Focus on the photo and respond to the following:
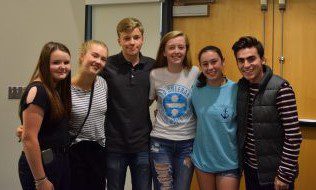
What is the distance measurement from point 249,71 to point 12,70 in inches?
89.8

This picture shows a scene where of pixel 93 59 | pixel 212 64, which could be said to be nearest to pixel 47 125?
pixel 93 59

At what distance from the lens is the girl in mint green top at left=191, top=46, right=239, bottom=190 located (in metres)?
2.01

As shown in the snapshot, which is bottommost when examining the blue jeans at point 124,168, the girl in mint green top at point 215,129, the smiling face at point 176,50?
the blue jeans at point 124,168

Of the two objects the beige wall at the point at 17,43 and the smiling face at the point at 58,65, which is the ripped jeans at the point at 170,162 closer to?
the smiling face at the point at 58,65

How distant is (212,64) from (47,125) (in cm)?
97

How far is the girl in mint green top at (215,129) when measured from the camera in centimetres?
201

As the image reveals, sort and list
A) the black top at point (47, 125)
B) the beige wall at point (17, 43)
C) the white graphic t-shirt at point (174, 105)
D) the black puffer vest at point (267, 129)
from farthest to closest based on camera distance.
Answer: the beige wall at point (17, 43), the white graphic t-shirt at point (174, 105), the black puffer vest at point (267, 129), the black top at point (47, 125)

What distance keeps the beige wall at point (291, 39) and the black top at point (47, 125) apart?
1735 mm

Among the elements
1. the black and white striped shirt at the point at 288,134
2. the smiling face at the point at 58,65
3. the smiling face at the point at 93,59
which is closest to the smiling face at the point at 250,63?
the black and white striped shirt at the point at 288,134

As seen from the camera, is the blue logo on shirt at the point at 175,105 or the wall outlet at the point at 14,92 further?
the wall outlet at the point at 14,92

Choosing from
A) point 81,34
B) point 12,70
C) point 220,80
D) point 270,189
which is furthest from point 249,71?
point 12,70

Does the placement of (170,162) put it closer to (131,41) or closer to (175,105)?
(175,105)

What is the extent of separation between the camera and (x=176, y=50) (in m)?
2.15

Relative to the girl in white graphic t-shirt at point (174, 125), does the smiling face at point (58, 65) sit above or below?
above
